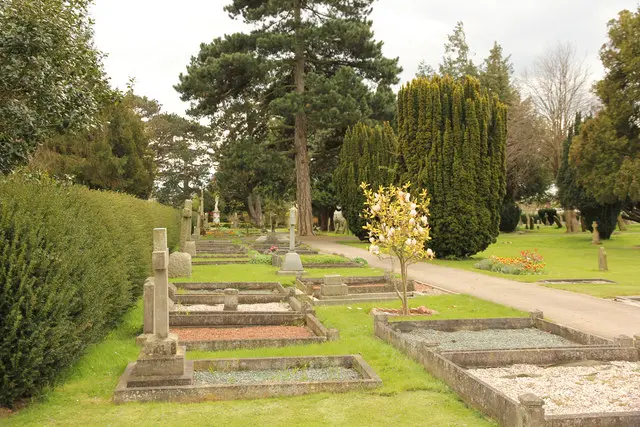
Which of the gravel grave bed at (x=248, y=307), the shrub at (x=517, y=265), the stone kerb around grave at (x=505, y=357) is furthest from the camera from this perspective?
the shrub at (x=517, y=265)

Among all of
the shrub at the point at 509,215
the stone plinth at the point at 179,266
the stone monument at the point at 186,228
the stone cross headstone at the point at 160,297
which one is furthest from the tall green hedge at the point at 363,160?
the stone cross headstone at the point at 160,297

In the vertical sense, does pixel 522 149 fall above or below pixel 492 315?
above

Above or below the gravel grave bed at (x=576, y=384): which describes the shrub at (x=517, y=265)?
above

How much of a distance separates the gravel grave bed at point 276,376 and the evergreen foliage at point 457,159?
15.5m

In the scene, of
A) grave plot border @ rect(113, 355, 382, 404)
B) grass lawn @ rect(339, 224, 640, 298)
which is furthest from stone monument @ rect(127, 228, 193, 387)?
grass lawn @ rect(339, 224, 640, 298)

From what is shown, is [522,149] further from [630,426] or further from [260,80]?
[630,426]

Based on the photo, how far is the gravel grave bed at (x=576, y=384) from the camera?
5027mm

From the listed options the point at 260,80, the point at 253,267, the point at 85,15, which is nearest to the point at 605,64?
the point at 260,80

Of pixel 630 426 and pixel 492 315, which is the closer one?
pixel 630 426

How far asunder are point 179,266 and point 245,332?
23.0 ft

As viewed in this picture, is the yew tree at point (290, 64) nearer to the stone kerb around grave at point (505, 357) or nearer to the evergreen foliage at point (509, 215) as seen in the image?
the evergreen foliage at point (509, 215)

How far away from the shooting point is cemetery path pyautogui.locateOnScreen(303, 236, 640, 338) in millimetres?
9094

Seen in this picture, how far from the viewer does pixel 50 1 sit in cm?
1000

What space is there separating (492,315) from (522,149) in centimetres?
3403
